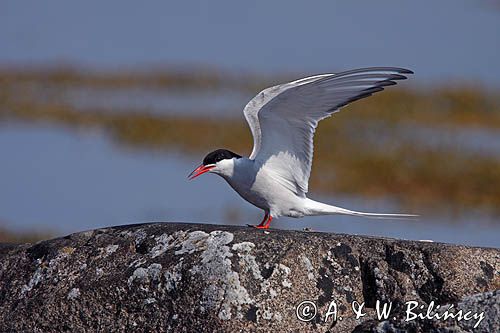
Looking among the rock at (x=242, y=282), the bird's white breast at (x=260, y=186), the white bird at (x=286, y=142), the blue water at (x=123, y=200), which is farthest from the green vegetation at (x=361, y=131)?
the rock at (x=242, y=282)

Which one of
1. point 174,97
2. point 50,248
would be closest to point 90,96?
point 174,97

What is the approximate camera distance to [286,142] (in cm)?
797

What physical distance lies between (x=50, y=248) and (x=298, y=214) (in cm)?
217

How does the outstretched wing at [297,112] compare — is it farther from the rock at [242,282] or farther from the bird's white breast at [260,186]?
the rock at [242,282]

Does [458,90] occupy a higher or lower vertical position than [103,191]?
higher

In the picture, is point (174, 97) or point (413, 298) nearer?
point (413, 298)

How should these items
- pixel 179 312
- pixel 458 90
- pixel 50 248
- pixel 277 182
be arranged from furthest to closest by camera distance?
1. pixel 458 90
2. pixel 277 182
3. pixel 50 248
4. pixel 179 312

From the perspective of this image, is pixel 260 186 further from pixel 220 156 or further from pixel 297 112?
pixel 297 112

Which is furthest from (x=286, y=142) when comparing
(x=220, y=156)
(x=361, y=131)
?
(x=361, y=131)

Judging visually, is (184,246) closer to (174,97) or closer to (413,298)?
(413,298)

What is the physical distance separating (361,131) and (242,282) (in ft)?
38.8

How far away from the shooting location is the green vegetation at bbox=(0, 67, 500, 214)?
566 inches

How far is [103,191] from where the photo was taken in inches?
547

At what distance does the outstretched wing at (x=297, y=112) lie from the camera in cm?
743
